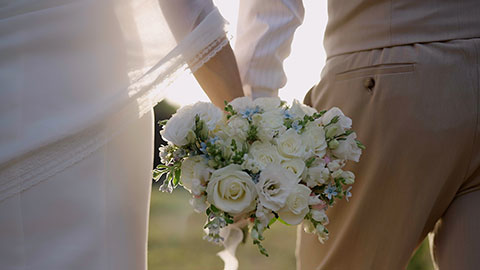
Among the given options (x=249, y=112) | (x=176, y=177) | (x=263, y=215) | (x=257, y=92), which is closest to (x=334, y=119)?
(x=249, y=112)

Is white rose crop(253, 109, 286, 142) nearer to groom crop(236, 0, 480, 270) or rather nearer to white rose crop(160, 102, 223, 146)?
white rose crop(160, 102, 223, 146)

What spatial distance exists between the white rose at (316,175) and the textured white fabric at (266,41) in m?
0.74

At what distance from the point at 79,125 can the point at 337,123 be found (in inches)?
28.0

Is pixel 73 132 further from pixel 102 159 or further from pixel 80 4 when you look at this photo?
pixel 80 4

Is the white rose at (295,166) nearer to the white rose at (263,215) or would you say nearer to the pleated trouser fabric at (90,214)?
the white rose at (263,215)

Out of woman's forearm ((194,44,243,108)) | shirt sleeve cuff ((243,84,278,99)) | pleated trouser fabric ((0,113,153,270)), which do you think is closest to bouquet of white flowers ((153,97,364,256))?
pleated trouser fabric ((0,113,153,270))

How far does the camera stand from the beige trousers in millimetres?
1807

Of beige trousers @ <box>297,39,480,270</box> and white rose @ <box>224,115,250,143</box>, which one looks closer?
white rose @ <box>224,115,250,143</box>

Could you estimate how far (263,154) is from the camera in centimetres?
158

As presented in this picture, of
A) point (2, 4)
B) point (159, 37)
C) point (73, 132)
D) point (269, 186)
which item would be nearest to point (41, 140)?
point (73, 132)

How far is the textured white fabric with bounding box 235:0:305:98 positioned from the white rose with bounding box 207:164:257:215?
80cm

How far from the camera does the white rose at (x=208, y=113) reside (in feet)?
5.31

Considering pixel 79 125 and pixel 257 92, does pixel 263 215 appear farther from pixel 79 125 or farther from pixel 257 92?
pixel 257 92

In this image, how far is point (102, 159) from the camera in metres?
1.58
